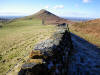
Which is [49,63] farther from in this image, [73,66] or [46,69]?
[73,66]

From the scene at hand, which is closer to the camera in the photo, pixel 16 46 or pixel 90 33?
pixel 16 46

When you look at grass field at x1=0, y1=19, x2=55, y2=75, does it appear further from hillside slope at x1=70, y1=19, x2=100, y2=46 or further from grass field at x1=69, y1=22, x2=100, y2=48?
hillside slope at x1=70, y1=19, x2=100, y2=46

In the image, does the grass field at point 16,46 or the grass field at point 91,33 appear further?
the grass field at point 91,33

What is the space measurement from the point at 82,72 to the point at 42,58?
12.9 feet

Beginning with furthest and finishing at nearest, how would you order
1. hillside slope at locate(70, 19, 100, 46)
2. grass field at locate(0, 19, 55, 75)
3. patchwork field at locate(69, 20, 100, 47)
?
hillside slope at locate(70, 19, 100, 46), patchwork field at locate(69, 20, 100, 47), grass field at locate(0, 19, 55, 75)

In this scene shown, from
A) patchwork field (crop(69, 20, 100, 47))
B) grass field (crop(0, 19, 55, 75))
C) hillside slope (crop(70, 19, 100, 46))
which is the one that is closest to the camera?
grass field (crop(0, 19, 55, 75))

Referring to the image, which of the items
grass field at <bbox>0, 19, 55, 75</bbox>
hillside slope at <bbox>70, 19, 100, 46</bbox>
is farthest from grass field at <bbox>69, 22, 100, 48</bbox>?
grass field at <bbox>0, 19, 55, 75</bbox>

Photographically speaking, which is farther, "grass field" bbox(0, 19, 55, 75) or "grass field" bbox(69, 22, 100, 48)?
"grass field" bbox(69, 22, 100, 48)

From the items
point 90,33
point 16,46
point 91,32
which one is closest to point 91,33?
point 90,33

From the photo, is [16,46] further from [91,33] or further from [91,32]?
[91,32]

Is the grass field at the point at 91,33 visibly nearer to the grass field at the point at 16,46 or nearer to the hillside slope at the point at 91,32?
the hillside slope at the point at 91,32

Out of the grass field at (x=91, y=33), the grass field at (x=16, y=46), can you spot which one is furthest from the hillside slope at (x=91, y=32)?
the grass field at (x=16, y=46)

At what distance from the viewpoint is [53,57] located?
12.5 ft

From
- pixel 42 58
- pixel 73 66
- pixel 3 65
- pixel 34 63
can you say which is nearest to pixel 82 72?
pixel 73 66
